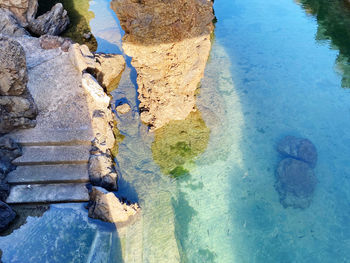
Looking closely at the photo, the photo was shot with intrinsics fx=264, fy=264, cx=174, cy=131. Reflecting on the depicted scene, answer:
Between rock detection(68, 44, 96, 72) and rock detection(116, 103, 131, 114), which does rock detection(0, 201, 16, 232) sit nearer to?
rock detection(116, 103, 131, 114)

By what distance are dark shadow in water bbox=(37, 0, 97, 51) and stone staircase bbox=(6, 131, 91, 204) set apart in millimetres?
3953

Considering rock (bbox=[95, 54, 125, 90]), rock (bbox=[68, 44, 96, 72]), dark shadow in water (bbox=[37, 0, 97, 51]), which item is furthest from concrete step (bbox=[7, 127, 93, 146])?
dark shadow in water (bbox=[37, 0, 97, 51])

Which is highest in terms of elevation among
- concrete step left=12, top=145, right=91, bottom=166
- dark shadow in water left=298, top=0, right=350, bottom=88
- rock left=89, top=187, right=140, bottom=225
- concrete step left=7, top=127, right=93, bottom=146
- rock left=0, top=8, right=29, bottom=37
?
rock left=0, top=8, right=29, bottom=37

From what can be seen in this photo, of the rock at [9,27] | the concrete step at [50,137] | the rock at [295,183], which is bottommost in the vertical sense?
the rock at [295,183]

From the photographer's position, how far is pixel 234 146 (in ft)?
16.9

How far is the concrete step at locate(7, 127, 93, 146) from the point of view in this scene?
4.82 metres

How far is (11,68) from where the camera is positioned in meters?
4.42

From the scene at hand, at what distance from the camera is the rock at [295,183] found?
4344 mm

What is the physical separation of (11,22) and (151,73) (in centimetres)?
519

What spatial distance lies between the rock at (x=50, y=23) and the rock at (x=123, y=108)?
14.2 feet

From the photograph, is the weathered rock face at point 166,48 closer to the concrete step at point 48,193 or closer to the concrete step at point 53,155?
the concrete step at point 53,155

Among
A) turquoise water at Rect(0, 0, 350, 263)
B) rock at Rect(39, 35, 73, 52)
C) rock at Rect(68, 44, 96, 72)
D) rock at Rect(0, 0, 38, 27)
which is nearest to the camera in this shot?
turquoise water at Rect(0, 0, 350, 263)

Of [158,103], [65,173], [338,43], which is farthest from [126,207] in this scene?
[338,43]

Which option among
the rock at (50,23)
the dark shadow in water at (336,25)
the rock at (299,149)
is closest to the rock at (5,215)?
the rock at (299,149)
